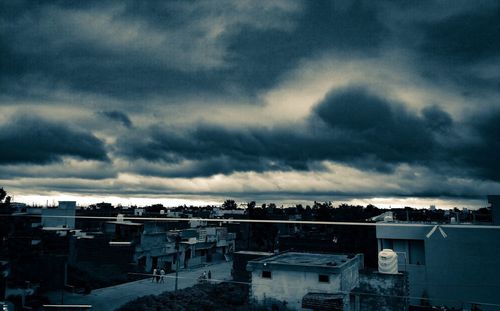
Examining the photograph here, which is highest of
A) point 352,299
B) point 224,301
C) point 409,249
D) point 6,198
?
point 6,198

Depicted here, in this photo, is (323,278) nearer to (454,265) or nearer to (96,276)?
(454,265)

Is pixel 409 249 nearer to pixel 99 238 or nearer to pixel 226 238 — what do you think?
pixel 99 238

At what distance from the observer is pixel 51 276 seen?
2925 cm

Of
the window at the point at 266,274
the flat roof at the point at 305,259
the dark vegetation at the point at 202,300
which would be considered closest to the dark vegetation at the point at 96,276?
the dark vegetation at the point at 202,300

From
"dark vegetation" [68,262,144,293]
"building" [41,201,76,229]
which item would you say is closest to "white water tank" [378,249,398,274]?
"dark vegetation" [68,262,144,293]

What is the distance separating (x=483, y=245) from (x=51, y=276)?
101ft

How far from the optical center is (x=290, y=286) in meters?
23.7

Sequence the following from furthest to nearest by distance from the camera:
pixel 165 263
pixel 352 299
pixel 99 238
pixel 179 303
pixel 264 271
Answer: pixel 165 263 → pixel 99 238 → pixel 179 303 → pixel 264 271 → pixel 352 299

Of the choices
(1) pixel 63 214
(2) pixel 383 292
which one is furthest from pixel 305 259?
(1) pixel 63 214

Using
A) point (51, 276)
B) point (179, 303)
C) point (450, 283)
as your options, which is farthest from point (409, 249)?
point (51, 276)

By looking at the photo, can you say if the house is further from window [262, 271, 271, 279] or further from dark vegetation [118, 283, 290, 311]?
dark vegetation [118, 283, 290, 311]

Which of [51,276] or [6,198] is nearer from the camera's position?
[6,198]

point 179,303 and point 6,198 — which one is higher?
point 6,198

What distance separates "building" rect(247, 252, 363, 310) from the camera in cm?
2131
